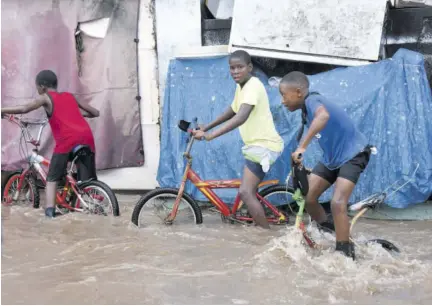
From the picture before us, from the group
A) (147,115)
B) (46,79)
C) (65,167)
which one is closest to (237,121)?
(65,167)

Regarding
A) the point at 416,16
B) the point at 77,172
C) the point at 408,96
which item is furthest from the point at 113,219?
the point at 416,16

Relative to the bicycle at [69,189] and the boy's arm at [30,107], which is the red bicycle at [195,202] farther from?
the boy's arm at [30,107]

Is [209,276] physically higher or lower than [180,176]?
lower

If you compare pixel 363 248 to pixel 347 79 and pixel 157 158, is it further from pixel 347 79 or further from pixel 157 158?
pixel 157 158

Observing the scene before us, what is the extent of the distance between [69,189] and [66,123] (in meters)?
0.77

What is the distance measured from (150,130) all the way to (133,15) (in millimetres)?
1539

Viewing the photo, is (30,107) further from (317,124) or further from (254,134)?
(317,124)

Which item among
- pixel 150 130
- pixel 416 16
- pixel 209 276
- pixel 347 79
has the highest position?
pixel 416 16

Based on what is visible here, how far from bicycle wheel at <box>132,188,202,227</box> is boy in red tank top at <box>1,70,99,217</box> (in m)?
1.04

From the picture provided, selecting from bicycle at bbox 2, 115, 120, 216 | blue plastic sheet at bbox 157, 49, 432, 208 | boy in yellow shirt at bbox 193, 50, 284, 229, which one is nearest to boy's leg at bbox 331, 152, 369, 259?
boy in yellow shirt at bbox 193, 50, 284, 229

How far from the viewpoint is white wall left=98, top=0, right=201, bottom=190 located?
828 centimetres

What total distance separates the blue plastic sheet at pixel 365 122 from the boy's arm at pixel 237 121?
48.0 inches

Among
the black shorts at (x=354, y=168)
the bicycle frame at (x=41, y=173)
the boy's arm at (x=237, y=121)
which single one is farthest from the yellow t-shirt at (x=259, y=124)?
the bicycle frame at (x=41, y=173)

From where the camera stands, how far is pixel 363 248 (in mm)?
5500
